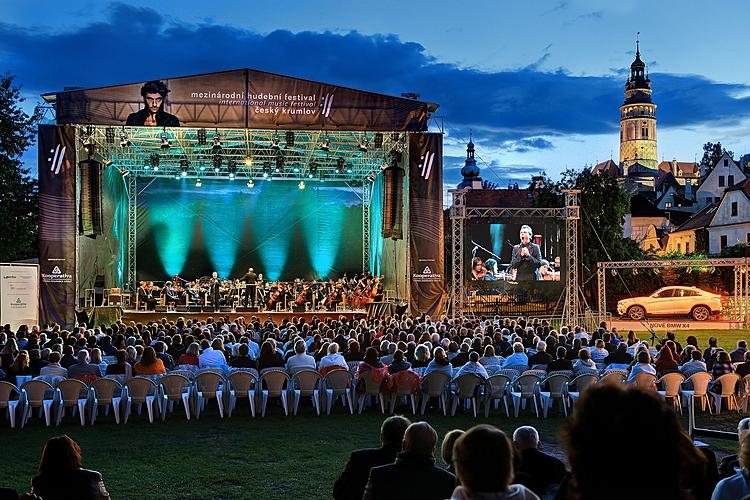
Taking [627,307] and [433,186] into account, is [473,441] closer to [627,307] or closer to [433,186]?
[433,186]

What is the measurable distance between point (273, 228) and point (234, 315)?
645 cm

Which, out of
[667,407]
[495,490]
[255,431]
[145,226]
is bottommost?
[255,431]

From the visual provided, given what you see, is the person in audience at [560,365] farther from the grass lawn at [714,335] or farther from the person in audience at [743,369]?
the grass lawn at [714,335]

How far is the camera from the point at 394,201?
2236cm

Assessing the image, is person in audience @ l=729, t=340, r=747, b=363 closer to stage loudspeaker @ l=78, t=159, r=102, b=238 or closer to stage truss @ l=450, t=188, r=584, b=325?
stage truss @ l=450, t=188, r=584, b=325

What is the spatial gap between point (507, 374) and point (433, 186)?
39.5 feet

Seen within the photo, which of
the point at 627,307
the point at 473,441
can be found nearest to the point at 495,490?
the point at 473,441

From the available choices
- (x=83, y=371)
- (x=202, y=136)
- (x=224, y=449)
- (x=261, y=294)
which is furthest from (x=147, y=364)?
(x=261, y=294)

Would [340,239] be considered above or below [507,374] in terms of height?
above

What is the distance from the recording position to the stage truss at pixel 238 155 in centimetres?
2281

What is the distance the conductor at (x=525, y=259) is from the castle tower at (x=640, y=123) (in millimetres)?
106744

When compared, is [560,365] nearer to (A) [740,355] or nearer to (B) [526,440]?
(A) [740,355]

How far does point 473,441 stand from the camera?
2.61 m

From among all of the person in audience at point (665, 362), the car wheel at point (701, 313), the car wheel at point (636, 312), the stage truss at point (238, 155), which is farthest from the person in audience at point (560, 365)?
the car wheel at point (701, 313)
